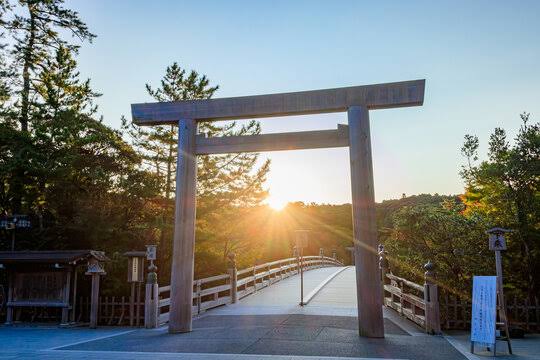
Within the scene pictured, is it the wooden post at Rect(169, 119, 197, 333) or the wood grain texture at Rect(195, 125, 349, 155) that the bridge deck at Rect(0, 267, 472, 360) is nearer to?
the wooden post at Rect(169, 119, 197, 333)

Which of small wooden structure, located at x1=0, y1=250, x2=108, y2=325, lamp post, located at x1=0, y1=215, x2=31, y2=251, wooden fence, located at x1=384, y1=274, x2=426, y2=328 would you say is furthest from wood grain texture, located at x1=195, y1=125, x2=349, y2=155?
lamp post, located at x1=0, y1=215, x2=31, y2=251

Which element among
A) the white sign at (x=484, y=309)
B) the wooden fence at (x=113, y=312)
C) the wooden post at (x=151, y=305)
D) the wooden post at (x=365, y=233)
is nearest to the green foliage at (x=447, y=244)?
the white sign at (x=484, y=309)

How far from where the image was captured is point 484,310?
731cm

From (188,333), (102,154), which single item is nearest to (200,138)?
(188,333)

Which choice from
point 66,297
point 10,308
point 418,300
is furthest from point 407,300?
point 10,308

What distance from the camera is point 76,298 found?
41.7 feet

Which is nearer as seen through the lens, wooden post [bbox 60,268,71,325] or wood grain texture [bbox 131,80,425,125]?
wood grain texture [bbox 131,80,425,125]

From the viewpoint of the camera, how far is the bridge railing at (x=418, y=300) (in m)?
9.26

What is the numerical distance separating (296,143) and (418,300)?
4846mm

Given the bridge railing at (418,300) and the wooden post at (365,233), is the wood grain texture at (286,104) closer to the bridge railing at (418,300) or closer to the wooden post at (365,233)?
the wooden post at (365,233)

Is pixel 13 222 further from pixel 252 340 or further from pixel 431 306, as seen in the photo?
pixel 431 306

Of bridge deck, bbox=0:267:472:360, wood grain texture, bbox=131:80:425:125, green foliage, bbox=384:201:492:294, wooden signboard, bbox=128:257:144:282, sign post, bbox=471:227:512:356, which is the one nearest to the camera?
bridge deck, bbox=0:267:472:360

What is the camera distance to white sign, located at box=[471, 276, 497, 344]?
7.06 metres

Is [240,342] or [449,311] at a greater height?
[449,311]
